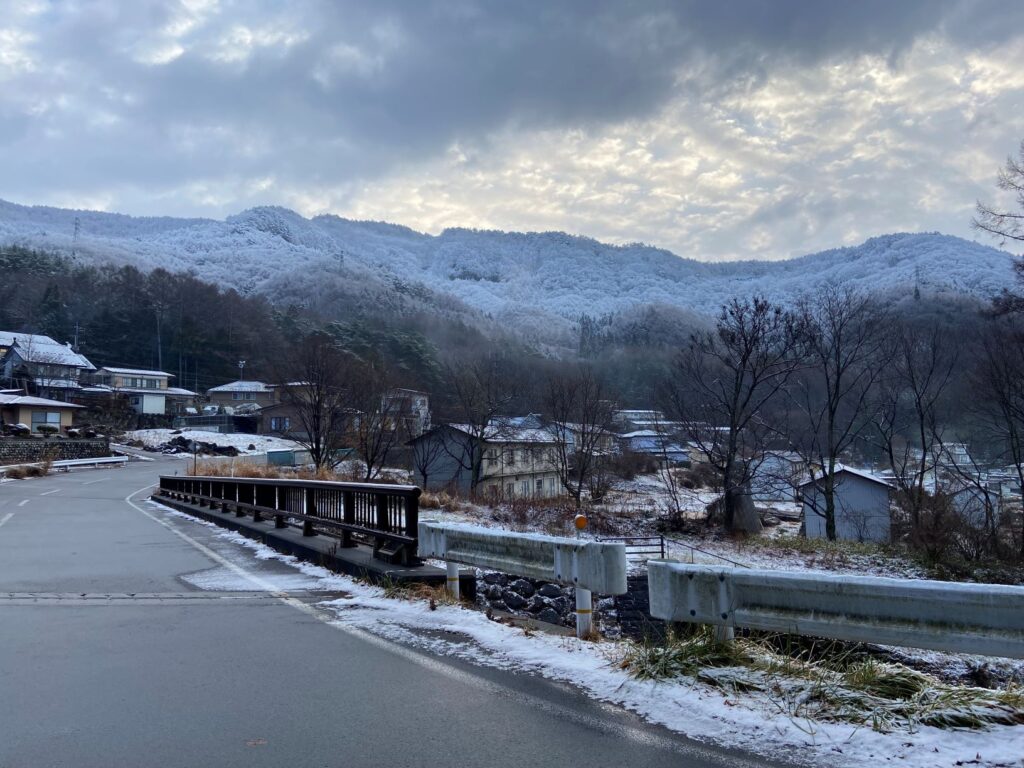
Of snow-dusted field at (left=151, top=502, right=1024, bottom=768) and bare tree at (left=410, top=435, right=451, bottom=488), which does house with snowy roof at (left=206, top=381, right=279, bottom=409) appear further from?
snow-dusted field at (left=151, top=502, right=1024, bottom=768)

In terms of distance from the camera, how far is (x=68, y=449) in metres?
57.5

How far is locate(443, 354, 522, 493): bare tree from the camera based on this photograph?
1769 inches

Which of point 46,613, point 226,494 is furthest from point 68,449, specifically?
point 46,613

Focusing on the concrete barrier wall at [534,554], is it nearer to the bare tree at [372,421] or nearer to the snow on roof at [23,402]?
the bare tree at [372,421]

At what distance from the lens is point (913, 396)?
1387 inches

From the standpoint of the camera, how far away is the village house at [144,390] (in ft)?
287

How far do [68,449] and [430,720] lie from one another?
210ft

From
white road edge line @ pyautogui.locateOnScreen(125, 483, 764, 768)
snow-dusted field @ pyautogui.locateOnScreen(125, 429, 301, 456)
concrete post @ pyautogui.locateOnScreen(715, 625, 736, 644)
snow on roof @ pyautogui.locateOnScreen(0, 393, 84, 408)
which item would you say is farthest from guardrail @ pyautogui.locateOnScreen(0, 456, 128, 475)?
concrete post @ pyautogui.locateOnScreen(715, 625, 736, 644)

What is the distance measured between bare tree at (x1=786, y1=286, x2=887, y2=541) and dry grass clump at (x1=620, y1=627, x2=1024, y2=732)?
30.6 metres

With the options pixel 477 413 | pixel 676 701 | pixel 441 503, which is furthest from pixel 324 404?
pixel 676 701

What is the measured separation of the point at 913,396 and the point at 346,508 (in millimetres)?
33258

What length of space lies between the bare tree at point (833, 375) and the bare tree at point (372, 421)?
20.7m

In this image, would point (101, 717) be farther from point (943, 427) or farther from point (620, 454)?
point (620, 454)

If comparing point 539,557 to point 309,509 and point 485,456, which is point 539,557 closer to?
point 309,509
